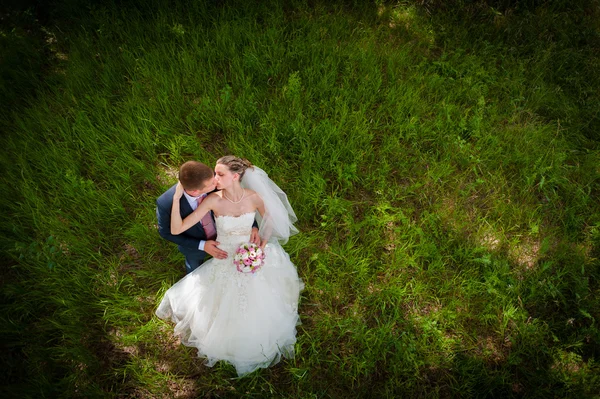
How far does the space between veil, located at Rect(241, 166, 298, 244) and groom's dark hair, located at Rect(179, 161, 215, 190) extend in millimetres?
536

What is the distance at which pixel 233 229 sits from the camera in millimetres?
2988

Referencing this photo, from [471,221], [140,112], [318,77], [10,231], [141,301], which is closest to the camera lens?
[141,301]

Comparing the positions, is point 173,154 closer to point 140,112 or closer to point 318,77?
point 140,112

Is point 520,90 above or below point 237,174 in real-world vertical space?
above

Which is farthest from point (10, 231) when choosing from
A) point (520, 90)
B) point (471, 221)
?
point (520, 90)

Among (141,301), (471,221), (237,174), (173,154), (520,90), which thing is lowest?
(141,301)

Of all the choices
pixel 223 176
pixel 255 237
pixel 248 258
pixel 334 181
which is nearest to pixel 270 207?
pixel 255 237

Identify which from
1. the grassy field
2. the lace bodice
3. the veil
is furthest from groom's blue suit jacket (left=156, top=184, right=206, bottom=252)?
the grassy field

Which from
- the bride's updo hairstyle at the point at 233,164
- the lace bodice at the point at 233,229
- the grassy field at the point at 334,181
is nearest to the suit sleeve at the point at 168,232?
the lace bodice at the point at 233,229

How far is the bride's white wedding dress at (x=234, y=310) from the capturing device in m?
2.96

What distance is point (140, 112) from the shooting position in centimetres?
434

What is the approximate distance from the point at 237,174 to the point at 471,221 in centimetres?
309

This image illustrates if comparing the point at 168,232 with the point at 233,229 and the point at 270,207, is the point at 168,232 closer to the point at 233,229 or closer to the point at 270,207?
the point at 233,229

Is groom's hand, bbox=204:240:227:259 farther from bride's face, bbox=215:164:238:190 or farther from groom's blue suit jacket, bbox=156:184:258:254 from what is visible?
bride's face, bbox=215:164:238:190
